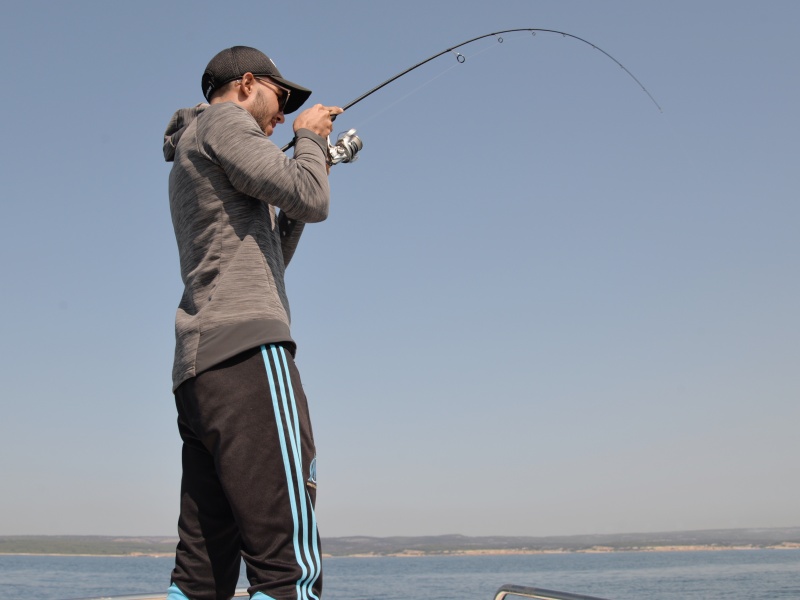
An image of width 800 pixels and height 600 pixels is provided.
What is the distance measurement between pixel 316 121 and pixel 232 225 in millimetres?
410

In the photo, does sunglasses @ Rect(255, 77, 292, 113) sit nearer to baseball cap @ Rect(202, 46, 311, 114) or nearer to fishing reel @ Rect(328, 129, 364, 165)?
baseball cap @ Rect(202, 46, 311, 114)

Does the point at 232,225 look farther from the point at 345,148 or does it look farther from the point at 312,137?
the point at 345,148

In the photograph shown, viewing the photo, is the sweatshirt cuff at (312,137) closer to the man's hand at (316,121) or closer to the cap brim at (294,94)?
the man's hand at (316,121)

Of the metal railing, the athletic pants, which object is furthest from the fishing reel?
the metal railing

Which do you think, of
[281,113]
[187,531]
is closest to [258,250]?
[281,113]

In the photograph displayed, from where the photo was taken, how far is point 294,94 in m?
2.22

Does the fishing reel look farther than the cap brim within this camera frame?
Yes

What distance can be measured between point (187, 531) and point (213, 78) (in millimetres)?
1150

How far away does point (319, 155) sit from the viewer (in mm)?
2025

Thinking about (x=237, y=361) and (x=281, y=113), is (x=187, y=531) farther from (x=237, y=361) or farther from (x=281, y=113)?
(x=281, y=113)

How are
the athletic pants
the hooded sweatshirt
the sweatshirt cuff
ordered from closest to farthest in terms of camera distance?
1. the athletic pants
2. the hooded sweatshirt
3. the sweatshirt cuff

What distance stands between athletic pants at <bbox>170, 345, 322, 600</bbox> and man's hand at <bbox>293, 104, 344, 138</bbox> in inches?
25.1

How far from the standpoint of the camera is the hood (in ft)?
7.11

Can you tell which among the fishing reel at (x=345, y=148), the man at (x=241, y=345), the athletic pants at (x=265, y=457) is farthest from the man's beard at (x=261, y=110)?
the athletic pants at (x=265, y=457)
